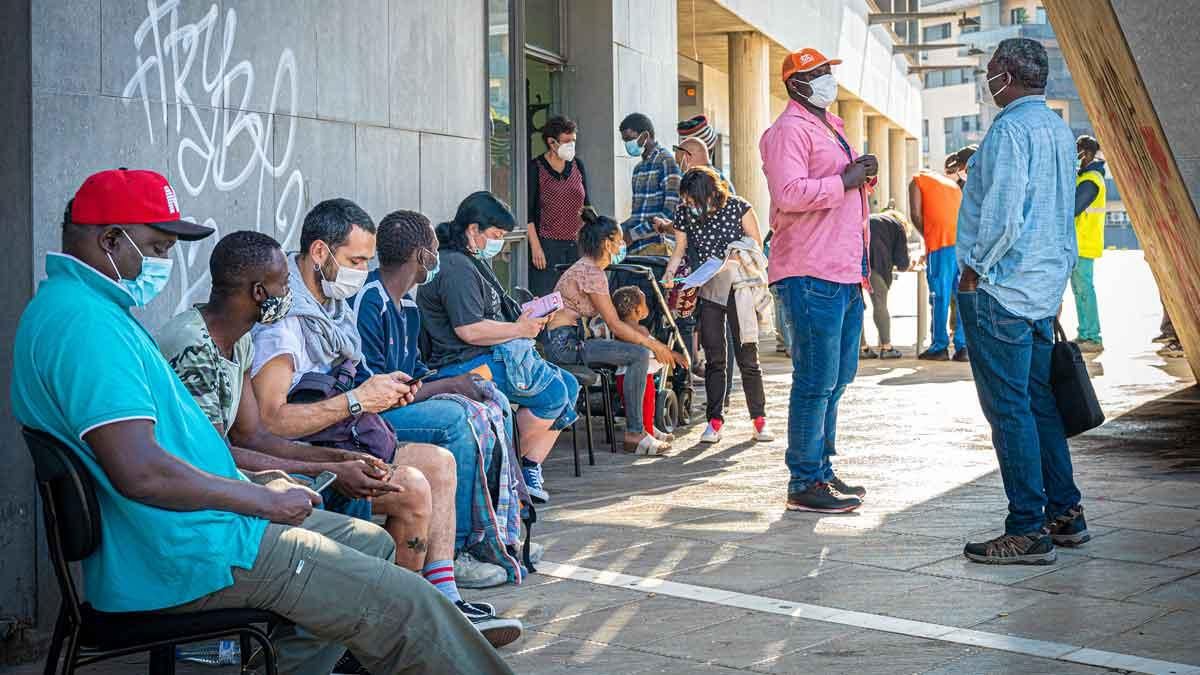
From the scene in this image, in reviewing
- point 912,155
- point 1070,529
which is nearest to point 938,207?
point 1070,529

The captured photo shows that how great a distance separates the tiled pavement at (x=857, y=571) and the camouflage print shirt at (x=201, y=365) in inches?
40.4

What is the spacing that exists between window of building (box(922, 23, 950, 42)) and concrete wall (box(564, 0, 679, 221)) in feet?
216

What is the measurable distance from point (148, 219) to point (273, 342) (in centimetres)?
107

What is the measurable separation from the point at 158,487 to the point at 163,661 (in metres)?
0.50

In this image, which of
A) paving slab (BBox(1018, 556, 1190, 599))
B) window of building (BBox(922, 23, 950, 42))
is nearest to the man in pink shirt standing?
paving slab (BBox(1018, 556, 1190, 599))

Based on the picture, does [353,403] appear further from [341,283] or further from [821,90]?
[821,90]

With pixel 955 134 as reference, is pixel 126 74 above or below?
below

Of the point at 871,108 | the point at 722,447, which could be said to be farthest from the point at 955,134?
the point at 722,447

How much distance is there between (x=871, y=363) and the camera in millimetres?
14539

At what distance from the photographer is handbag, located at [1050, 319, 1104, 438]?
6086mm

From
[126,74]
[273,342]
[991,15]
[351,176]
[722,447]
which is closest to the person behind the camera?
[273,342]

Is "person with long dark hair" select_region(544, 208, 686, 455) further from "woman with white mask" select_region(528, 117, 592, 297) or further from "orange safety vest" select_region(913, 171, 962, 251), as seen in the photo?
"orange safety vest" select_region(913, 171, 962, 251)

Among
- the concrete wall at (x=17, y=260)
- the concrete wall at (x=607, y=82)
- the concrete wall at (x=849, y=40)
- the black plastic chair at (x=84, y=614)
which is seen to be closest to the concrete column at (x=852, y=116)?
the concrete wall at (x=849, y=40)

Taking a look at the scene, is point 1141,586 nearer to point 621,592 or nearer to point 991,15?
point 621,592
